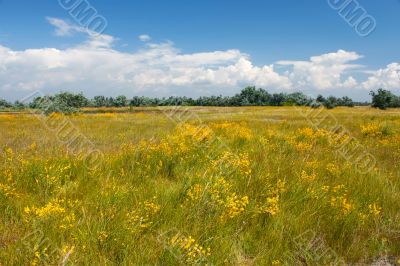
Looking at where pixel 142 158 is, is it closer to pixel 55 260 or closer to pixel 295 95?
pixel 55 260

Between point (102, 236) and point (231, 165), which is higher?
point (231, 165)

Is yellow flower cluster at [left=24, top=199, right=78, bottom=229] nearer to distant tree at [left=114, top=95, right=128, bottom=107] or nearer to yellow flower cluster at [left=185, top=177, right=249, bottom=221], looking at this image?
yellow flower cluster at [left=185, top=177, right=249, bottom=221]

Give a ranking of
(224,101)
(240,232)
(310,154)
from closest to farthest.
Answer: (240,232), (310,154), (224,101)

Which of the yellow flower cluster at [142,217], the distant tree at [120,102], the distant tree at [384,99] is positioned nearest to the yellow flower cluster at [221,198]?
the yellow flower cluster at [142,217]

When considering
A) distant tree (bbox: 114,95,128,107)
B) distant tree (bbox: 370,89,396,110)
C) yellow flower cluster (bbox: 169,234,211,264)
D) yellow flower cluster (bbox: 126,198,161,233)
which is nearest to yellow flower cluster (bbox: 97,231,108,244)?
yellow flower cluster (bbox: 126,198,161,233)

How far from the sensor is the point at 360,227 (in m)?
4.09

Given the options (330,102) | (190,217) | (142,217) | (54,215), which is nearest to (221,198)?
(190,217)

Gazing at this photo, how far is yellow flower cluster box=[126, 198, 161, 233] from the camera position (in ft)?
Result: 11.1

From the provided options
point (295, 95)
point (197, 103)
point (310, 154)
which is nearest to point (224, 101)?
point (197, 103)

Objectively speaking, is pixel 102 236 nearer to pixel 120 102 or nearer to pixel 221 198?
pixel 221 198

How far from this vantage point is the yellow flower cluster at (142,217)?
338 cm

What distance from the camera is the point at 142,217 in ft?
11.2

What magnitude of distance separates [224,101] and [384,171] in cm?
12771

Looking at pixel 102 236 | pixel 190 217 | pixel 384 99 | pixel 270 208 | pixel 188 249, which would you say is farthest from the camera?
pixel 384 99
